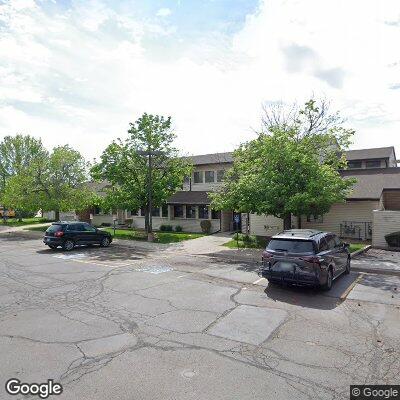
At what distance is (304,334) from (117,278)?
24.3 ft

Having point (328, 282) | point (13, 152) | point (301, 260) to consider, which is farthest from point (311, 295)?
point (13, 152)

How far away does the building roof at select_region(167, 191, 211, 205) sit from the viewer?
2925 centimetres

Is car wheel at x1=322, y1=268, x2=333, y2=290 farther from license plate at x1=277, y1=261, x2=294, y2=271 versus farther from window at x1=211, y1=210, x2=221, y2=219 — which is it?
window at x1=211, y1=210, x2=221, y2=219

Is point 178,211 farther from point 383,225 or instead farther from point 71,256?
point 383,225

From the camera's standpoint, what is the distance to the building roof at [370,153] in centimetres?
3397

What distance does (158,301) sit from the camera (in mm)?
9773

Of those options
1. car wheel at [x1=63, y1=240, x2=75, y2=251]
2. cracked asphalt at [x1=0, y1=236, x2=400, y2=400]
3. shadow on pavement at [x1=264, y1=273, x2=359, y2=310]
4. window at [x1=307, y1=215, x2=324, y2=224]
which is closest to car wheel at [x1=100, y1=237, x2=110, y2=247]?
car wheel at [x1=63, y1=240, x2=75, y2=251]

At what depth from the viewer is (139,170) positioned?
25.6m

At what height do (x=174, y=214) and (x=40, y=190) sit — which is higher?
(x=40, y=190)

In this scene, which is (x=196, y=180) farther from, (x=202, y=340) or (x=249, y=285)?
(x=202, y=340)

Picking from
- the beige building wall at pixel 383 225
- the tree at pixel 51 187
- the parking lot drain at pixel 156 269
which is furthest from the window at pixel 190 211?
the parking lot drain at pixel 156 269

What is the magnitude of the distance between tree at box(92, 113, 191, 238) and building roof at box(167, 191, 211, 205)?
A: 3797 mm

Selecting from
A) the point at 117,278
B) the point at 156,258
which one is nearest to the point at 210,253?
the point at 156,258

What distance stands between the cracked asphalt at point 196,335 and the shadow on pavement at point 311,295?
31 mm
